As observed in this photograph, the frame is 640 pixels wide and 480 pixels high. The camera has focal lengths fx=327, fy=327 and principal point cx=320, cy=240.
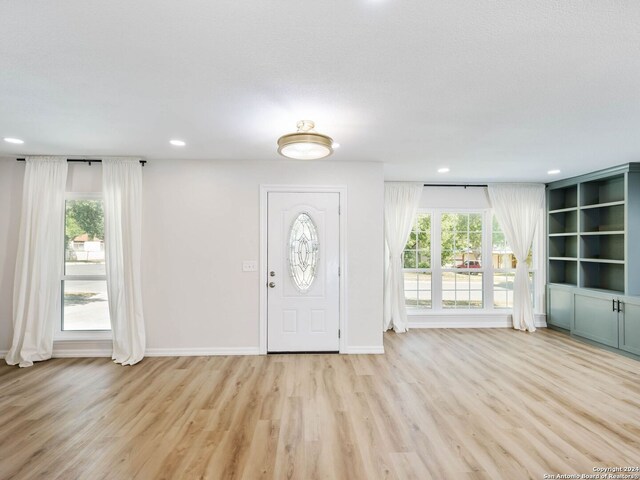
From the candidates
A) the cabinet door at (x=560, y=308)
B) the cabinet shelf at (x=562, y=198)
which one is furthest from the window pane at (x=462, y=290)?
the cabinet shelf at (x=562, y=198)

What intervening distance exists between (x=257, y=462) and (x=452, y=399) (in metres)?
1.86

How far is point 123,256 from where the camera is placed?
4.02 m

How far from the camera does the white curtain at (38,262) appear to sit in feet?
12.8

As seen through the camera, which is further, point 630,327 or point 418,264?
point 418,264

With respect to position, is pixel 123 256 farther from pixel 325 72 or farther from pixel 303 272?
pixel 325 72

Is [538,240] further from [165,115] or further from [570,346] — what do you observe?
[165,115]

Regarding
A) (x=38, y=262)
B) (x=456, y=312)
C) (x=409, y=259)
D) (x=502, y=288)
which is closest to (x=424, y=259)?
(x=409, y=259)

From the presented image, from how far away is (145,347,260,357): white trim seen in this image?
13.7ft

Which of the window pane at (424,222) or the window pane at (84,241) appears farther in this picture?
the window pane at (424,222)

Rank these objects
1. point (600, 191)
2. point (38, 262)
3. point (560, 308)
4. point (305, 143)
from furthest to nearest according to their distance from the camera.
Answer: point (560, 308) → point (600, 191) → point (38, 262) → point (305, 143)

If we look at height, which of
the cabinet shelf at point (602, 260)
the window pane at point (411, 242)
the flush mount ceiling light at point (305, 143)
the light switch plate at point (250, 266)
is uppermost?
the flush mount ceiling light at point (305, 143)

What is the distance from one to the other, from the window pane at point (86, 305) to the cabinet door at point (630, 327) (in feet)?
22.0

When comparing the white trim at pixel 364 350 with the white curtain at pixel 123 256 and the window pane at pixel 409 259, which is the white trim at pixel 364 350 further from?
the white curtain at pixel 123 256

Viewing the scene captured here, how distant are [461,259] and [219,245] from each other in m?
4.10
